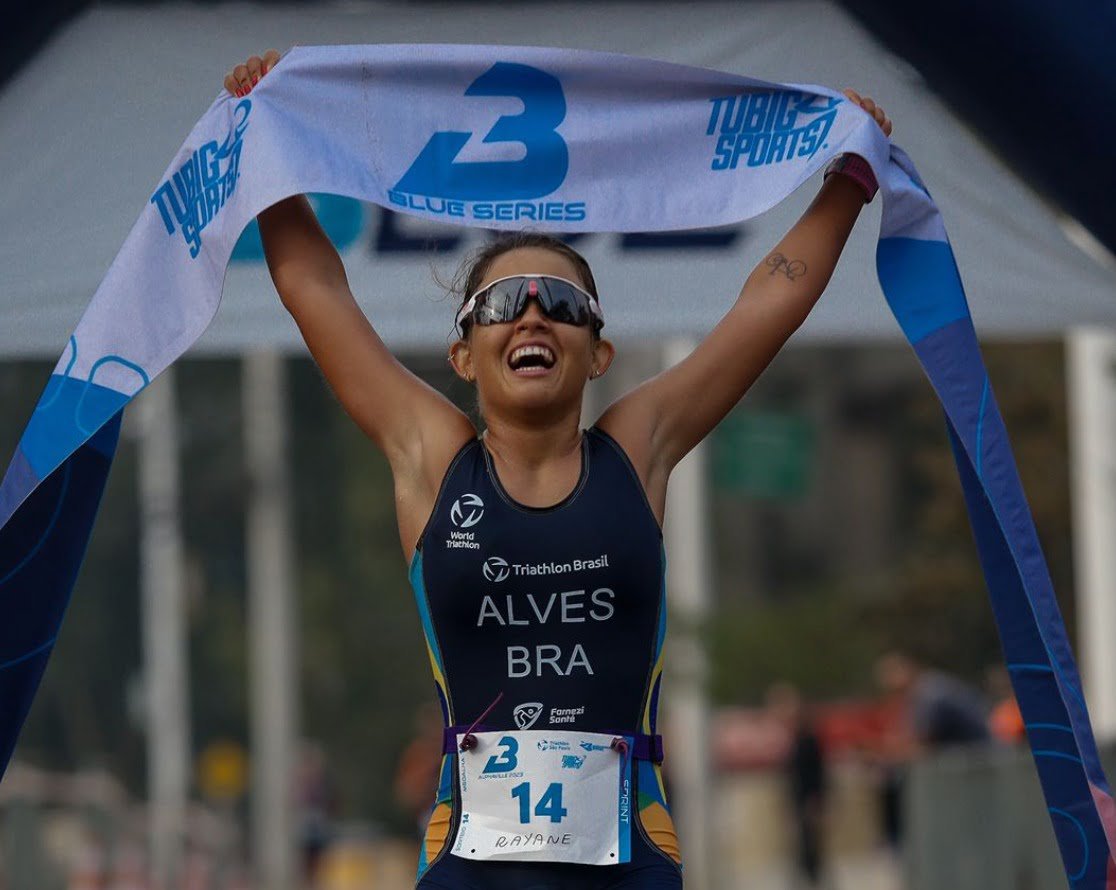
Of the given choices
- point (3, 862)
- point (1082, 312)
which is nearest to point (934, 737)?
point (3, 862)

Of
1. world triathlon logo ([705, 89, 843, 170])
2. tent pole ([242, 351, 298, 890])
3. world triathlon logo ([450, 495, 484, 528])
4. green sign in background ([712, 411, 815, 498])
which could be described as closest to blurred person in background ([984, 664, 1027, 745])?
green sign in background ([712, 411, 815, 498])

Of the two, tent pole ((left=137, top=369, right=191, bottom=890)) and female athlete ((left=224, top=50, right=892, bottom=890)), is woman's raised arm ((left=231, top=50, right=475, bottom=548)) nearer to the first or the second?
female athlete ((left=224, top=50, right=892, bottom=890))

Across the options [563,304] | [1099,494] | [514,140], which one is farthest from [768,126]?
[1099,494]

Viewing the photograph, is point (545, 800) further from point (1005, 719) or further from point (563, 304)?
point (1005, 719)

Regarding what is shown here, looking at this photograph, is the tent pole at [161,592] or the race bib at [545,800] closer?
the race bib at [545,800]

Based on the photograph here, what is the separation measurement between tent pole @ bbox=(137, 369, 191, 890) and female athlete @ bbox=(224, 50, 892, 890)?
15686mm

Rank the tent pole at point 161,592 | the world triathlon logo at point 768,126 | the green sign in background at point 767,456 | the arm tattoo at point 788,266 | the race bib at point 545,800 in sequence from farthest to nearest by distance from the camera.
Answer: the tent pole at point 161,592
the green sign in background at point 767,456
the world triathlon logo at point 768,126
the arm tattoo at point 788,266
the race bib at point 545,800

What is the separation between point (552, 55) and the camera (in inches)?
210

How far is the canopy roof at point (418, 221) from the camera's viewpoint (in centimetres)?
700

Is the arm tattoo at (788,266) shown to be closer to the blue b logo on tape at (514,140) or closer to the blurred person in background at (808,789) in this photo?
the blue b logo on tape at (514,140)

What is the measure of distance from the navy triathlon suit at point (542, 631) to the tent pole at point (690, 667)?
11.2 meters

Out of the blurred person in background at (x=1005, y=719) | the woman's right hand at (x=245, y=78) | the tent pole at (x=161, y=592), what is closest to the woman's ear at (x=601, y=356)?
the woman's right hand at (x=245, y=78)

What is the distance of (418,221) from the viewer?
7.34 metres

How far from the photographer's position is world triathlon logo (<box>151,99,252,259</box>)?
16.4ft
